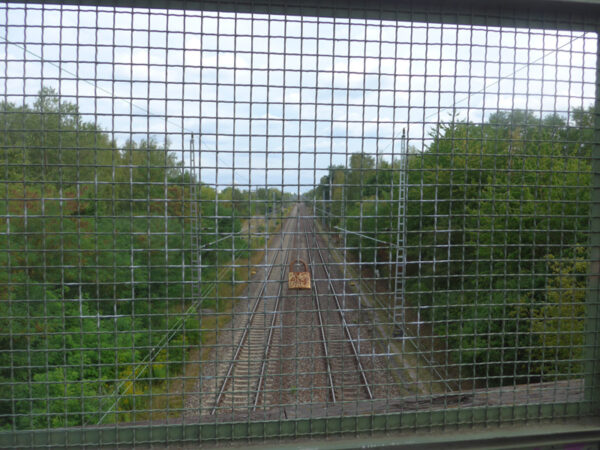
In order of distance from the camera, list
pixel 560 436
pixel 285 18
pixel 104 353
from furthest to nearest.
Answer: pixel 104 353 < pixel 560 436 < pixel 285 18

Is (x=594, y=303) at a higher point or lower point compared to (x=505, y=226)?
lower

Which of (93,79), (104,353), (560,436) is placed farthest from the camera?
(104,353)

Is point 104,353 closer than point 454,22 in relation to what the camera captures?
No

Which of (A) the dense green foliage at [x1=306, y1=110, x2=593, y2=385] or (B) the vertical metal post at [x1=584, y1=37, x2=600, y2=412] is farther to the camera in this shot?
(B) the vertical metal post at [x1=584, y1=37, x2=600, y2=412]

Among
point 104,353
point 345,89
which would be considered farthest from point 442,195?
point 345,89

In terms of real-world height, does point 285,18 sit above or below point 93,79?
above

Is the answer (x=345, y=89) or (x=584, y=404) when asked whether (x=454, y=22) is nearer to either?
(x=345, y=89)

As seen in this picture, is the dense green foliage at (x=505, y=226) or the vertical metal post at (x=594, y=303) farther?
the vertical metal post at (x=594, y=303)

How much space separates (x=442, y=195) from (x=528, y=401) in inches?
360

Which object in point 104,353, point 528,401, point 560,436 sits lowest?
point 104,353

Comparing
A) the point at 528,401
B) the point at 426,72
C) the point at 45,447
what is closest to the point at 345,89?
the point at 426,72

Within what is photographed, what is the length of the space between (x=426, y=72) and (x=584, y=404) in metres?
2.31

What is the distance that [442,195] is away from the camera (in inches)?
450

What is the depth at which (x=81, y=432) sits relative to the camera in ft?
7.94
